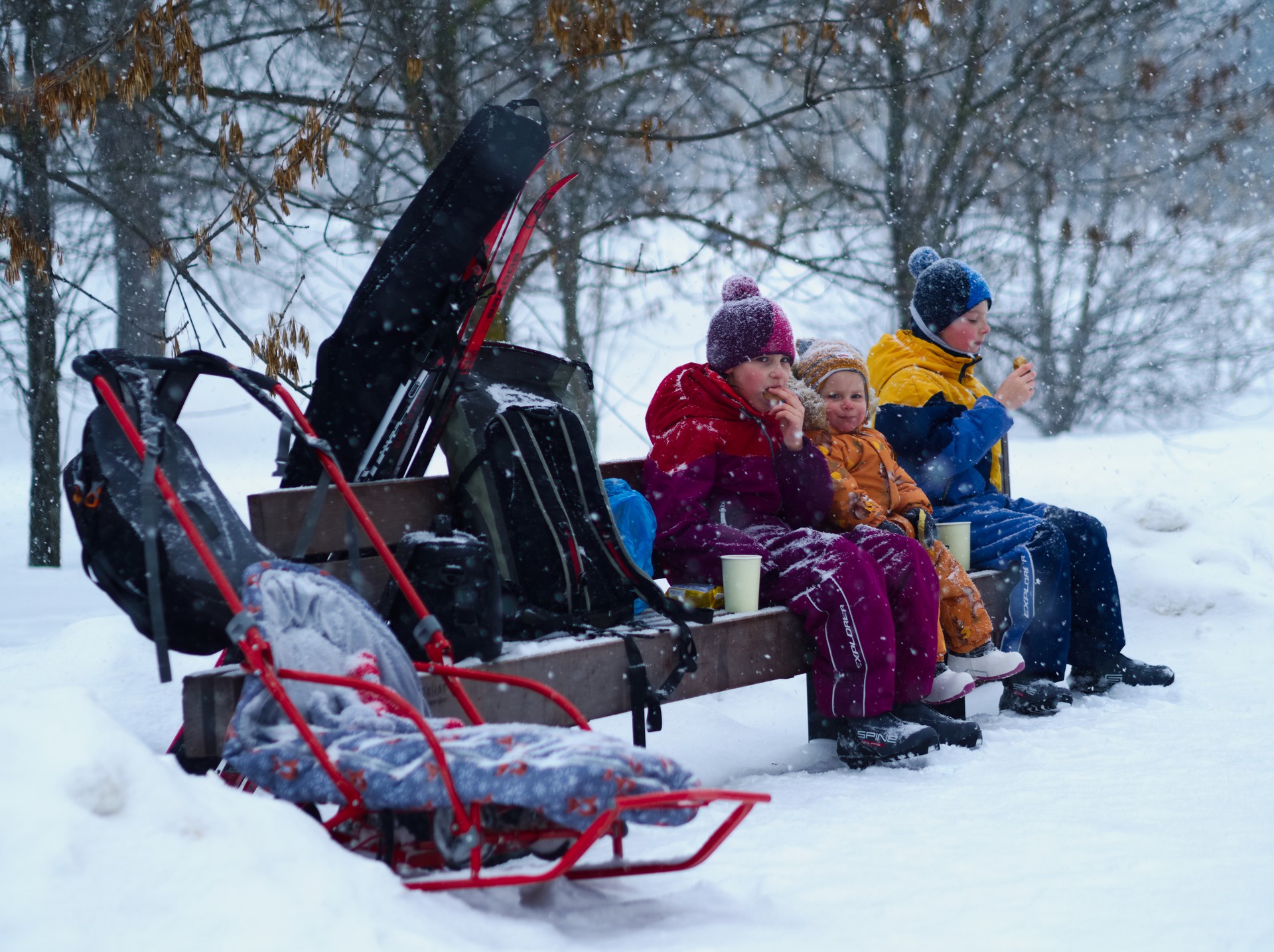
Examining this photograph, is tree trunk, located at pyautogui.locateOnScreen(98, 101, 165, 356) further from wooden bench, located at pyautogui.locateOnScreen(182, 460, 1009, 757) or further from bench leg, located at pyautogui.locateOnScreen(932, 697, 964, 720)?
bench leg, located at pyautogui.locateOnScreen(932, 697, 964, 720)

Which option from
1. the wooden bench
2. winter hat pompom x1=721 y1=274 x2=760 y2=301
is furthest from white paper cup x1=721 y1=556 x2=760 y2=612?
winter hat pompom x1=721 y1=274 x2=760 y2=301

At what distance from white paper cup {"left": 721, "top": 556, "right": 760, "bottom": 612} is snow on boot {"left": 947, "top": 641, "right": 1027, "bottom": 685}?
974mm

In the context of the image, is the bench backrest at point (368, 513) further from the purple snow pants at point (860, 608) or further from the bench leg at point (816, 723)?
the bench leg at point (816, 723)

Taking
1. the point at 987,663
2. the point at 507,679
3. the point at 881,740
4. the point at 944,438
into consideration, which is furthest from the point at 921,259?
the point at 507,679

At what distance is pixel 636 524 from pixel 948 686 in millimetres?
1236

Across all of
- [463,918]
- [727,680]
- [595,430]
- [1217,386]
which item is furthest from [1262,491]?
[463,918]

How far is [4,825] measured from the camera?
5.77 feet

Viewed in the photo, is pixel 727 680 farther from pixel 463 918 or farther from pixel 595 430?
pixel 595 430

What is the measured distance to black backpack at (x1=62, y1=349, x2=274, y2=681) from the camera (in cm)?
255

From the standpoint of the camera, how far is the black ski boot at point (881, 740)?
3.59m

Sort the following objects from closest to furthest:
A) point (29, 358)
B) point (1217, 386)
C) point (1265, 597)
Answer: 1. point (1265, 597)
2. point (29, 358)
3. point (1217, 386)

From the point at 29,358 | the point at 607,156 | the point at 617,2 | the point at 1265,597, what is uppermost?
the point at 617,2

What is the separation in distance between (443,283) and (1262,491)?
7032mm

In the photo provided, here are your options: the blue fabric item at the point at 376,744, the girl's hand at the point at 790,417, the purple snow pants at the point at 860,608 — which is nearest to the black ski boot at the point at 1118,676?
the purple snow pants at the point at 860,608
